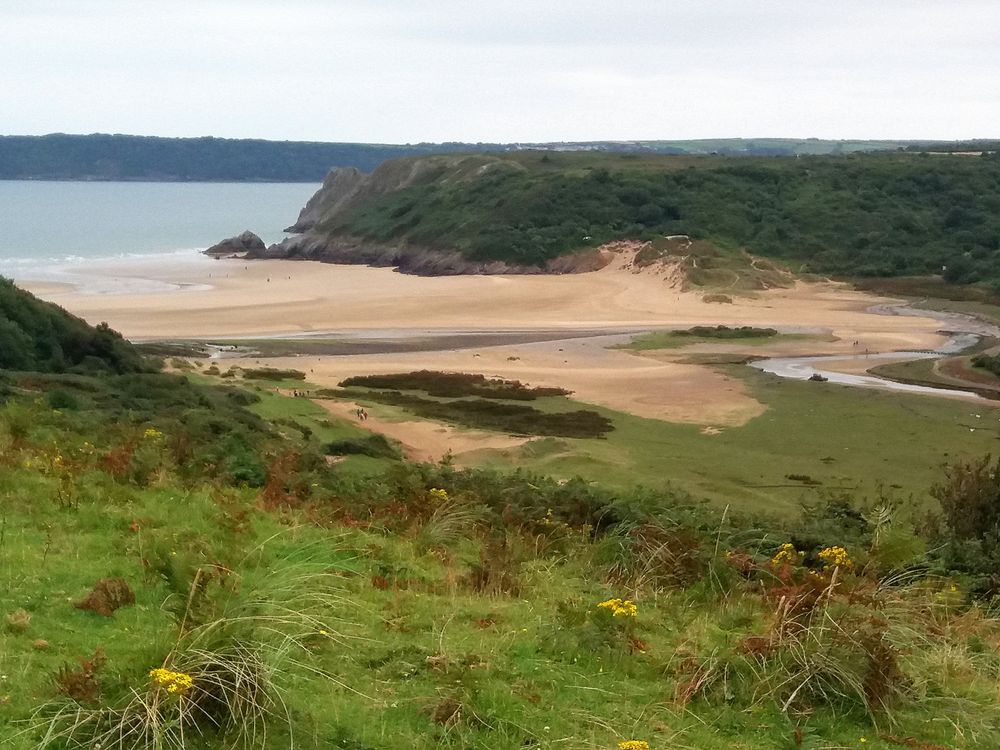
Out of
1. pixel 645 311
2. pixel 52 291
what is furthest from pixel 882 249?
pixel 52 291

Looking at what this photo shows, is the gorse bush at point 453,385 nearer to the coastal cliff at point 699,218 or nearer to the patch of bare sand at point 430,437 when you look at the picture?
the patch of bare sand at point 430,437

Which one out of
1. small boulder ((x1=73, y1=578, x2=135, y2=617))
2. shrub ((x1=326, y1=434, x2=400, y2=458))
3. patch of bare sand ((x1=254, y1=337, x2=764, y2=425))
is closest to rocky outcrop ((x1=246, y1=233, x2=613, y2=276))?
patch of bare sand ((x1=254, y1=337, x2=764, y2=425))

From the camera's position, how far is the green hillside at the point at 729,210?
76.5 meters

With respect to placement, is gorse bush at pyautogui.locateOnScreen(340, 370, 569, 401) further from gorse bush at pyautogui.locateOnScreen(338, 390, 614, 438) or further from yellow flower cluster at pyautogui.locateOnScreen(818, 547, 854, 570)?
yellow flower cluster at pyautogui.locateOnScreen(818, 547, 854, 570)

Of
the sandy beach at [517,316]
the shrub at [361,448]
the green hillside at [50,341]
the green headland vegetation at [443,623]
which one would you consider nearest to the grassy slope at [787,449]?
the sandy beach at [517,316]

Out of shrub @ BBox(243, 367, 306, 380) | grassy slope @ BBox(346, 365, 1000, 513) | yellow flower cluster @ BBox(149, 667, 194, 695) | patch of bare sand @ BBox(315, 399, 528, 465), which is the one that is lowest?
grassy slope @ BBox(346, 365, 1000, 513)

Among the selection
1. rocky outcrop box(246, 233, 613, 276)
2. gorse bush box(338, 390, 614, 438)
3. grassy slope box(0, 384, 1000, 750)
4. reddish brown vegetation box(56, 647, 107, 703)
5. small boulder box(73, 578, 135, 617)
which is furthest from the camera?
rocky outcrop box(246, 233, 613, 276)

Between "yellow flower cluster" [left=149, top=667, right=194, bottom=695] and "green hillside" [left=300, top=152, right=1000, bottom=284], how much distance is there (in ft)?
219

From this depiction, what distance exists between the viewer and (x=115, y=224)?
4774 inches

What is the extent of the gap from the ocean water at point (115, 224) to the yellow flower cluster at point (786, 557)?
68337 mm

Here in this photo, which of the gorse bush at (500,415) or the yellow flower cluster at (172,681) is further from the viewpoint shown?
the gorse bush at (500,415)

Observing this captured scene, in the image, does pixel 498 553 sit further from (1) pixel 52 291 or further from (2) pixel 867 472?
(1) pixel 52 291

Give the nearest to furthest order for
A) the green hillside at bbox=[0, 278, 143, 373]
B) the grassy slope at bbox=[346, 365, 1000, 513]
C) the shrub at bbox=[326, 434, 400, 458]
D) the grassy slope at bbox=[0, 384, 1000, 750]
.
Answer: the grassy slope at bbox=[0, 384, 1000, 750], the grassy slope at bbox=[346, 365, 1000, 513], the shrub at bbox=[326, 434, 400, 458], the green hillside at bbox=[0, 278, 143, 373]

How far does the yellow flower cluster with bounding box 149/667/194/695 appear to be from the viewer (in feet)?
15.7
